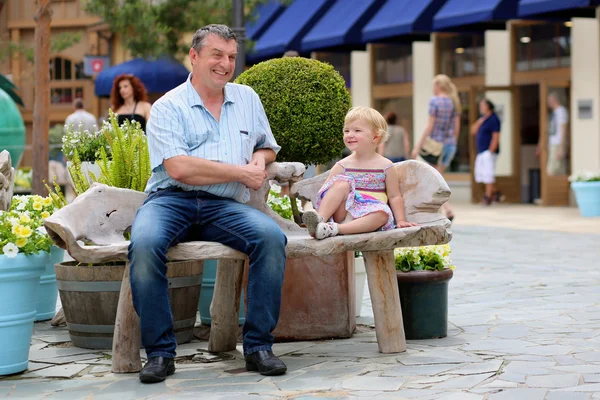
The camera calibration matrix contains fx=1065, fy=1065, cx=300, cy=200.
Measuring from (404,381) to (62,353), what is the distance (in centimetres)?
196

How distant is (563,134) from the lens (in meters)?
18.0

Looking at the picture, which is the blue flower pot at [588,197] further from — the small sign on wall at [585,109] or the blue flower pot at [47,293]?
the blue flower pot at [47,293]

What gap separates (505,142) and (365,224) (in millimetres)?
15184

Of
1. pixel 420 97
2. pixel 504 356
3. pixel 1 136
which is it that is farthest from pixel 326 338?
pixel 420 97

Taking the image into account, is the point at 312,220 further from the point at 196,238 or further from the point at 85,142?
the point at 85,142

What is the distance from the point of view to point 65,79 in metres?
37.8

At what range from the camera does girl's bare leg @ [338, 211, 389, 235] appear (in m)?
5.23

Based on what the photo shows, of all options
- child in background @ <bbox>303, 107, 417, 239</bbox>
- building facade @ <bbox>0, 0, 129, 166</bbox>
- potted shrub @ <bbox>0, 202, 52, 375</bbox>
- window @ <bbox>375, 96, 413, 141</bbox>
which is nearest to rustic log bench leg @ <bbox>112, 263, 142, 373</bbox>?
potted shrub @ <bbox>0, 202, 52, 375</bbox>

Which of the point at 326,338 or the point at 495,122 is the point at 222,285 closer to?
the point at 326,338

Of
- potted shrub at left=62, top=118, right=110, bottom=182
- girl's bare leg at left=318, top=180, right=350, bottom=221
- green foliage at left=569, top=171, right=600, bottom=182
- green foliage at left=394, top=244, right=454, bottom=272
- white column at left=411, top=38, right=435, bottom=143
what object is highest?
white column at left=411, top=38, right=435, bottom=143

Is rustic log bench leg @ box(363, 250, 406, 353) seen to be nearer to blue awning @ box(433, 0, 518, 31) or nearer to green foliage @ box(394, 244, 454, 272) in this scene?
green foliage @ box(394, 244, 454, 272)

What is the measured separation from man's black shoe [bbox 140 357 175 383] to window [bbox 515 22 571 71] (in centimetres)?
1452

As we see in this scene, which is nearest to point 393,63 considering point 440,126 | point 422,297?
point 440,126

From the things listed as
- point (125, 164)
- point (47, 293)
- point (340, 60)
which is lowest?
point (47, 293)
